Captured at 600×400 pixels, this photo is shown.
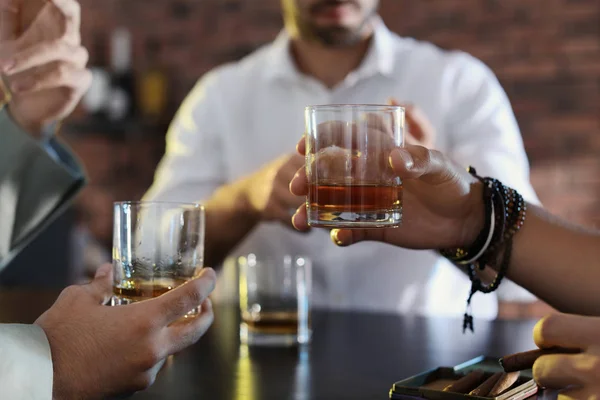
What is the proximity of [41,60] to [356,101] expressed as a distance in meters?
1.13

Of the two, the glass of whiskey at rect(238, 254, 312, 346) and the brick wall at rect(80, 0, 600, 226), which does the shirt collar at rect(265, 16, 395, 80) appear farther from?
the brick wall at rect(80, 0, 600, 226)

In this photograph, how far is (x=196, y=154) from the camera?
7.66 ft

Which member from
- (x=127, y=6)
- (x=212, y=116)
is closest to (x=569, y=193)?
(x=212, y=116)

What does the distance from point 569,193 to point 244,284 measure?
2396 millimetres

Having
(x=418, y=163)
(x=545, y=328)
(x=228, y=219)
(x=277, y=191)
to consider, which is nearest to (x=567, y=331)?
(x=545, y=328)

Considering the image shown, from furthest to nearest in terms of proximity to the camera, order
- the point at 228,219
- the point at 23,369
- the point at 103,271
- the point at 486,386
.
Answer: the point at 228,219
the point at 103,271
the point at 486,386
the point at 23,369

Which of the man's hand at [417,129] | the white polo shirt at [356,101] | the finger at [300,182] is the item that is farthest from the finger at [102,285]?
the white polo shirt at [356,101]

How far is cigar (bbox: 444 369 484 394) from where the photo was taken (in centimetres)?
88

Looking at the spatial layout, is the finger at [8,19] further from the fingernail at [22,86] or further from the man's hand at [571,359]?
the man's hand at [571,359]

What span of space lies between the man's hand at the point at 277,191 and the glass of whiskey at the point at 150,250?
0.45 m

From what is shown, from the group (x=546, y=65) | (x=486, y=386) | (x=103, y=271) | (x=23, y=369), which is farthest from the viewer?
(x=546, y=65)

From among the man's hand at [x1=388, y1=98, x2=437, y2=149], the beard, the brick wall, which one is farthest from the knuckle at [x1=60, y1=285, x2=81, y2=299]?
the brick wall

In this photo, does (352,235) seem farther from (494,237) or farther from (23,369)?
(23,369)

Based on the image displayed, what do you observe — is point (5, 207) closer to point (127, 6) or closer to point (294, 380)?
point (294, 380)
